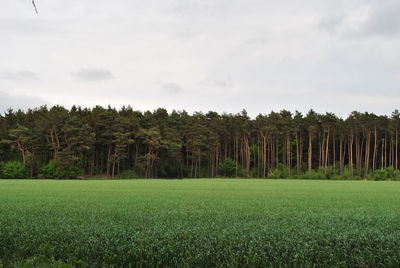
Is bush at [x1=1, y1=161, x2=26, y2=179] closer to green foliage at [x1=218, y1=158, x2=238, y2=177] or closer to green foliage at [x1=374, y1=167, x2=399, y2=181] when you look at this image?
green foliage at [x1=218, y1=158, x2=238, y2=177]

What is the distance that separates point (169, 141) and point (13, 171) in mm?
36503

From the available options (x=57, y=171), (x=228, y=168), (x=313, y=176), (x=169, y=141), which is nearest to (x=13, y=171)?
(x=57, y=171)

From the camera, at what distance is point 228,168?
102 m

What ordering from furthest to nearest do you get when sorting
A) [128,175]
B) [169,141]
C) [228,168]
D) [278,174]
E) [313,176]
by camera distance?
1. [228,168]
2. [278,174]
3. [169,141]
4. [313,176]
5. [128,175]

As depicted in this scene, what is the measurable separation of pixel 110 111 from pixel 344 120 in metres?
60.7

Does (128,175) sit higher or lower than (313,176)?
lower

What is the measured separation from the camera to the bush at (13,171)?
84688mm

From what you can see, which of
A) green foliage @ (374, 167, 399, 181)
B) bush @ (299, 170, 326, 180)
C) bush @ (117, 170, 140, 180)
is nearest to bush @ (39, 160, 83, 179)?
bush @ (117, 170, 140, 180)

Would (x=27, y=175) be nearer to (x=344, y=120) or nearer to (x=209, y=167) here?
(x=209, y=167)

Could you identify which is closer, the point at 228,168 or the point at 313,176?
the point at 313,176

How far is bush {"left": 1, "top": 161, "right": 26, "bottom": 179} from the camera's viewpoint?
84688 millimetres

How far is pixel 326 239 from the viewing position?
34.1ft

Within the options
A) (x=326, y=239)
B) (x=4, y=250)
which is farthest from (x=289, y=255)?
(x=4, y=250)

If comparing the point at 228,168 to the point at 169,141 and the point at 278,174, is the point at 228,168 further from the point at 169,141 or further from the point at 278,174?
the point at 169,141
